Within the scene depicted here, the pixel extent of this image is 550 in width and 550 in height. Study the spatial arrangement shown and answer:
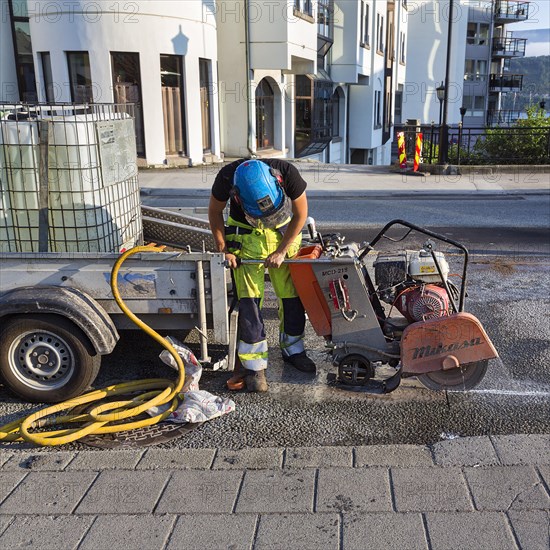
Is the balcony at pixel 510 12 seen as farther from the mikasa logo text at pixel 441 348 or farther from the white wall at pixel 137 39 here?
the mikasa logo text at pixel 441 348

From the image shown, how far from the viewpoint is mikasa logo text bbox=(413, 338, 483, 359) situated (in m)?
4.23

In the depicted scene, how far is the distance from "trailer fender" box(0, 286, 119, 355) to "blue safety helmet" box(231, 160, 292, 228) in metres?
1.23

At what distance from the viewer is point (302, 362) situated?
4949 mm

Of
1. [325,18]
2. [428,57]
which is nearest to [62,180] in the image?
[325,18]

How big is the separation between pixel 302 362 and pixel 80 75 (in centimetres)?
1593

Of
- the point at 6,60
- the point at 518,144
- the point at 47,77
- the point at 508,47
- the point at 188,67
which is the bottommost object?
the point at 518,144

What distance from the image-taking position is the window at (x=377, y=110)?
35.0 metres

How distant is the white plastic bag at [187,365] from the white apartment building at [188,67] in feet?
37.9

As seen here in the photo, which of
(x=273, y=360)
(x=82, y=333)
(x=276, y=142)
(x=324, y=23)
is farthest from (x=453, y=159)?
(x=82, y=333)

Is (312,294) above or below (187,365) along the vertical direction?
above

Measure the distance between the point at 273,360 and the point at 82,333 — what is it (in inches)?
63.2

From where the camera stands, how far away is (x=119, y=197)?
16.3 feet

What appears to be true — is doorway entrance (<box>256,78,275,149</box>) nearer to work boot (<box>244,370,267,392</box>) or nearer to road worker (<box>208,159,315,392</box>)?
road worker (<box>208,159,315,392</box>)

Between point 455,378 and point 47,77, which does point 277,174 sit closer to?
point 455,378
